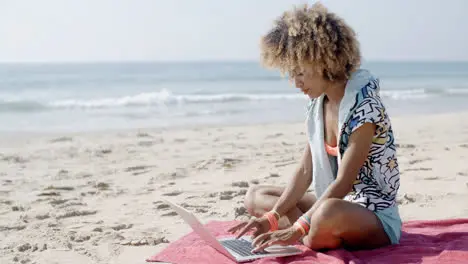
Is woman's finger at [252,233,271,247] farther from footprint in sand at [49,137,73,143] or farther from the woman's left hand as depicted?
footprint in sand at [49,137,73,143]

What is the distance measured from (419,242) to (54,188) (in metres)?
3.66

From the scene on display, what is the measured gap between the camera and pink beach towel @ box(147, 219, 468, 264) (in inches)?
125

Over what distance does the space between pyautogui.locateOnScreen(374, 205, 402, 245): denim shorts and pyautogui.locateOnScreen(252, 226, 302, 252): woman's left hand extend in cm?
46

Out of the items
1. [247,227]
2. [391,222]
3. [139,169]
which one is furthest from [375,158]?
[139,169]

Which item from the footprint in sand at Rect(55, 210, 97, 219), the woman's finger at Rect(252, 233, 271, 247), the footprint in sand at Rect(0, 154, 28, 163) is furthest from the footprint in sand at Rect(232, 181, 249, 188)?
the footprint in sand at Rect(0, 154, 28, 163)

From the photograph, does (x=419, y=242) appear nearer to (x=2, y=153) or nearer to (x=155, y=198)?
(x=155, y=198)

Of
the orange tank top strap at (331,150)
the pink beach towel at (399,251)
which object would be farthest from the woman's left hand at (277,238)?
the orange tank top strap at (331,150)

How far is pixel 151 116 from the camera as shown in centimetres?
1382

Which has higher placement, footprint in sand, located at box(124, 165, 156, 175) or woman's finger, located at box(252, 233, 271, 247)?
woman's finger, located at box(252, 233, 271, 247)

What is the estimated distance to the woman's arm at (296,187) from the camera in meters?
3.60

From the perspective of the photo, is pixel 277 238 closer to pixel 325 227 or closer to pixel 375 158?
pixel 325 227

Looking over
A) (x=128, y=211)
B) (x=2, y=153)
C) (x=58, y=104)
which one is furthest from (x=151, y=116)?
(x=128, y=211)

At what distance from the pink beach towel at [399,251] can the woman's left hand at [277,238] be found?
0.11m

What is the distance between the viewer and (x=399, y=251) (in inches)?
130
